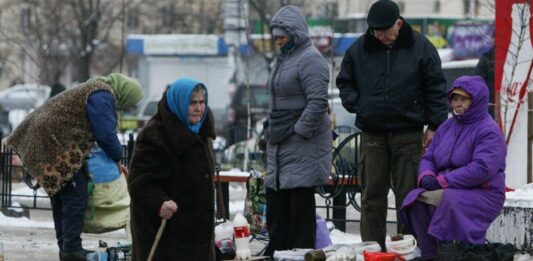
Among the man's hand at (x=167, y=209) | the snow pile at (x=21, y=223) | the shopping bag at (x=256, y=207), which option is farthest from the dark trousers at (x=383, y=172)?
the snow pile at (x=21, y=223)

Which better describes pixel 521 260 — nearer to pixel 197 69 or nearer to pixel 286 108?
pixel 286 108

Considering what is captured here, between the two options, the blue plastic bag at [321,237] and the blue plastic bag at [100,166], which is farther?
the blue plastic bag at [100,166]

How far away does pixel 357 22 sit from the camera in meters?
34.7

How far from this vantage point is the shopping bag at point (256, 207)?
10273 millimetres

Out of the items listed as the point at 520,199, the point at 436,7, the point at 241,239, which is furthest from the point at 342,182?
the point at 436,7

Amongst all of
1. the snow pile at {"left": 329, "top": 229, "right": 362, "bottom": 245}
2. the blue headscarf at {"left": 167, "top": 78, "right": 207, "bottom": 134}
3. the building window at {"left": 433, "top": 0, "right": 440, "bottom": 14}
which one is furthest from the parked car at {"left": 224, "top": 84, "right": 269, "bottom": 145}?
the building window at {"left": 433, "top": 0, "right": 440, "bottom": 14}

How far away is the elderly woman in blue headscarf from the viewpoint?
7.53m

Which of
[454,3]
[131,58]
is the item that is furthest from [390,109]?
[454,3]

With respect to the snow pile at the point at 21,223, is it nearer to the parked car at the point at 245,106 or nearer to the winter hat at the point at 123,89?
the winter hat at the point at 123,89

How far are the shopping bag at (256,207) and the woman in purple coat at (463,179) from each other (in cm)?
182

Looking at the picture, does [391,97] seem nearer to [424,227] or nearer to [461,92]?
[461,92]

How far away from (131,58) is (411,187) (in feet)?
122

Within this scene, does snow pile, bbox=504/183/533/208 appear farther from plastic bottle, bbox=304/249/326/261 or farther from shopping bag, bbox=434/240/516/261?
plastic bottle, bbox=304/249/326/261

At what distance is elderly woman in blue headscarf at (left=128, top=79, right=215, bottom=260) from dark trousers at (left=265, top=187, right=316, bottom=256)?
163 centimetres
